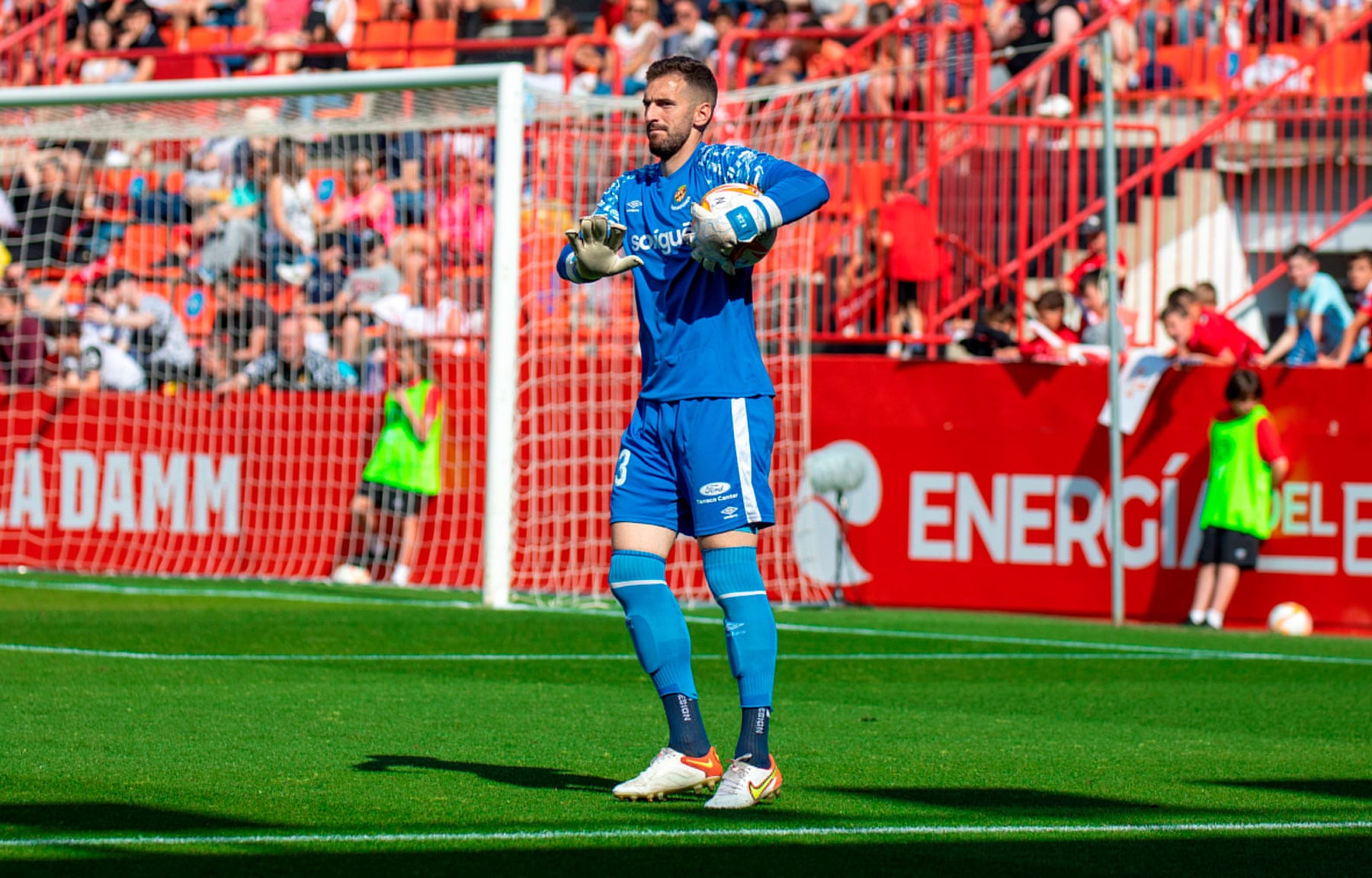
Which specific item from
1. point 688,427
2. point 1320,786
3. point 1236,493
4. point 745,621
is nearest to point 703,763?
point 745,621

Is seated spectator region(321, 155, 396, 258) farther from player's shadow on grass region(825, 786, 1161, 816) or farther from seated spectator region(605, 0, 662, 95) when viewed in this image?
player's shadow on grass region(825, 786, 1161, 816)

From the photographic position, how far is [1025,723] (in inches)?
314

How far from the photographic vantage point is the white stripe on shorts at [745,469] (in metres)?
5.98

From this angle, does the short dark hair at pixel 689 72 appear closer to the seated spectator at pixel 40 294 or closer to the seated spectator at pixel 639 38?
the seated spectator at pixel 40 294

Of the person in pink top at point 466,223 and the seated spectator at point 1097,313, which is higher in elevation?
the person in pink top at point 466,223

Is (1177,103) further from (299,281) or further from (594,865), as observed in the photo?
(594,865)

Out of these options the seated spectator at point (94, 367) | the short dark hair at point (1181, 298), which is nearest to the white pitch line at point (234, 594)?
the seated spectator at point (94, 367)

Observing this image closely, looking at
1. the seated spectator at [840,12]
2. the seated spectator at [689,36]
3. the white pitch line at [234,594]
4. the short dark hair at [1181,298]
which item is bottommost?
the white pitch line at [234,594]

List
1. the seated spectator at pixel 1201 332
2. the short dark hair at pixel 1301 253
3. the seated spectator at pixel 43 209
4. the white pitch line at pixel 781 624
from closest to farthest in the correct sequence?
the white pitch line at pixel 781 624 → the seated spectator at pixel 1201 332 → the short dark hair at pixel 1301 253 → the seated spectator at pixel 43 209

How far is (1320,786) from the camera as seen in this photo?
21.1 feet

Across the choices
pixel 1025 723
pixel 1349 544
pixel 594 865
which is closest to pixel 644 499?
pixel 594 865

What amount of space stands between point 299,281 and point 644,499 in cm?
1095

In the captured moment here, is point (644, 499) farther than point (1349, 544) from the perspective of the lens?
No

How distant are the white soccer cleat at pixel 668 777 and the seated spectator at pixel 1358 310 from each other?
902cm
